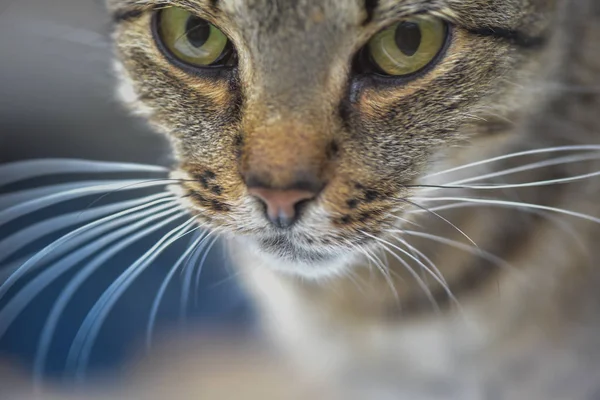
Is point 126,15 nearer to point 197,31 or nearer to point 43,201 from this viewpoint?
point 197,31

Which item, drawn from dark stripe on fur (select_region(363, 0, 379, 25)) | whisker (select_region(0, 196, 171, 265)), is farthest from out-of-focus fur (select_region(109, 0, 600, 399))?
whisker (select_region(0, 196, 171, 265))

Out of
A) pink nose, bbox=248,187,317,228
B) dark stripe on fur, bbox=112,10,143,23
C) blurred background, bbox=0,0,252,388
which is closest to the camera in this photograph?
pink nose, bbox=248,187,317,228

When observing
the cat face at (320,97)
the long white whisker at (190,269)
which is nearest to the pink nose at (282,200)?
the cat face at (320,97)

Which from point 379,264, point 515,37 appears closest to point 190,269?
point 379,264

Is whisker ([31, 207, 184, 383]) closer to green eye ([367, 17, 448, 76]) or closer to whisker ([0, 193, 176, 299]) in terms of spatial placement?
whisker ([0, 193, 176, 299])

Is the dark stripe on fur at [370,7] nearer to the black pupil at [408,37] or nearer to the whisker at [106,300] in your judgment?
the black pupil at [408,37]

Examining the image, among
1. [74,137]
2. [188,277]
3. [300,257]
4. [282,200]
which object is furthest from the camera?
[74,137]
